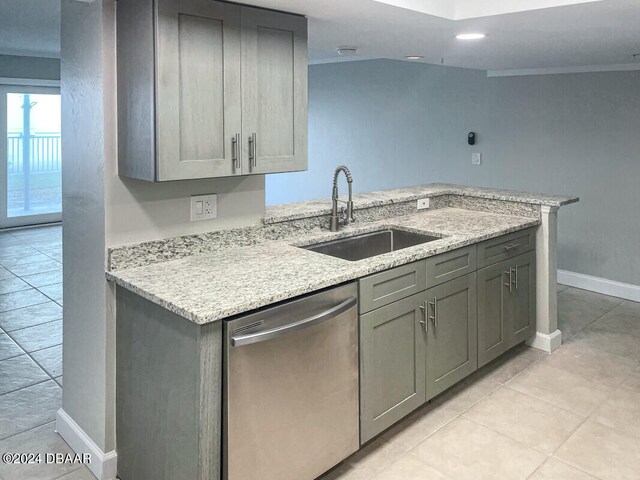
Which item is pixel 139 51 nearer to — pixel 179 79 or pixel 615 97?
pixel 179 79

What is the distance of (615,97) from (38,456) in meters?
4.70

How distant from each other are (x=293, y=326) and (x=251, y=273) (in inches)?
13.1

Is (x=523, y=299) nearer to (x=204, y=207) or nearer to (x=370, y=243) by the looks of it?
(x=370, y=243)

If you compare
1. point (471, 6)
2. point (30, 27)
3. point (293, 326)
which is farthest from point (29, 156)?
point (293, 326)

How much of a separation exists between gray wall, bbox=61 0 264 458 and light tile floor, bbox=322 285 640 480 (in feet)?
3.56

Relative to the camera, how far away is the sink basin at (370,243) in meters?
2.92

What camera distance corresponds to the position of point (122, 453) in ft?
7.42

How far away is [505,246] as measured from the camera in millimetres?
3178

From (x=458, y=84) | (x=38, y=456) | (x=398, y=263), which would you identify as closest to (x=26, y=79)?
(x=458, y=84)

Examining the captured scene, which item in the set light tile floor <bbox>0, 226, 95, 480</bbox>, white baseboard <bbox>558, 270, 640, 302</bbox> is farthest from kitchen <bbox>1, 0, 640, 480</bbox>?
white baseboard <bbox>558, 270, 640, 302</bbox>

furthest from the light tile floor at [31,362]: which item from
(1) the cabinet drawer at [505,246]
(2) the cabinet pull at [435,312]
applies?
(1) the cabinet drawer at [505,246]

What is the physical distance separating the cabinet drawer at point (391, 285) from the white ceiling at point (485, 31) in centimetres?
111

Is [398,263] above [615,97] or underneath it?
underneath

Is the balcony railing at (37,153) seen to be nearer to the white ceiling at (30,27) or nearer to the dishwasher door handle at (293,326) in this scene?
the white ceiling at (30,27)
